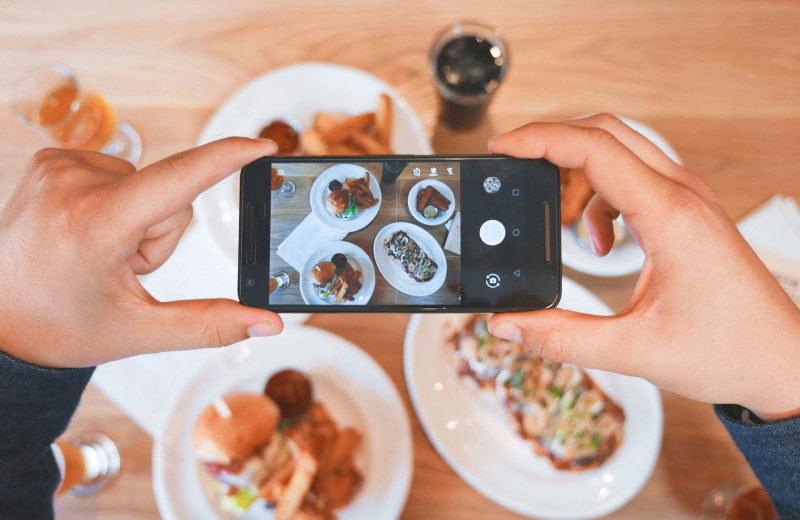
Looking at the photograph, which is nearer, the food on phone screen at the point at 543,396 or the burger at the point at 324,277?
the burger at the point at 324,277

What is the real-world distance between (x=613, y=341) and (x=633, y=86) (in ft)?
2.26

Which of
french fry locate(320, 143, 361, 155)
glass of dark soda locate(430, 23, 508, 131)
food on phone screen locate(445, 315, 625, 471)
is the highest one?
glass of dark soda locate(430, 23, 508, 131)

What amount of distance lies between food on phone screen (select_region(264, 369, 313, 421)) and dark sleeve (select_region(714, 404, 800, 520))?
706mm

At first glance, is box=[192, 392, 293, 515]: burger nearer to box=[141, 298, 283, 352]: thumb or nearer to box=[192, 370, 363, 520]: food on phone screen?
box=[192, 370, 363, 520]: food on phone screen

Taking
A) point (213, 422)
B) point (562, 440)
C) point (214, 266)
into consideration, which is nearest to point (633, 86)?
point (562, 440)

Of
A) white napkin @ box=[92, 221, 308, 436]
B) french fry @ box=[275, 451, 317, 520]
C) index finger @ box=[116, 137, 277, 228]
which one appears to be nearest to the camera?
index finger @ box=[116, 137, 277, 228]

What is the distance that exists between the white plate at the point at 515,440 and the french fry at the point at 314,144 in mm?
362

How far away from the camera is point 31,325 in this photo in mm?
714

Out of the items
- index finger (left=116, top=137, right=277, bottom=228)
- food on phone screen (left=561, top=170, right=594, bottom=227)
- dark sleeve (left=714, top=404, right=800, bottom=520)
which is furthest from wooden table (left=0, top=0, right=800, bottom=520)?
index finger (left=116, top=137, right=277, bottom=228)

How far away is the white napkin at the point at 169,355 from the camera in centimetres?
109

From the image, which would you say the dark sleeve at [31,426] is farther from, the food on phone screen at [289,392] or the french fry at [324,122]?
the french fry at [324,122]

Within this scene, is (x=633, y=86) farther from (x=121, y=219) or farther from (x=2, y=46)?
(x=2, y=46)

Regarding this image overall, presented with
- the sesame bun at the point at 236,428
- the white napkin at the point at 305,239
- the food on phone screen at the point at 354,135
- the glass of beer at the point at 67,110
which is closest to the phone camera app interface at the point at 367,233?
the white napkin at the point at 305,239

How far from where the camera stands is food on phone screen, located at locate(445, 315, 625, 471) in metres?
1.08
